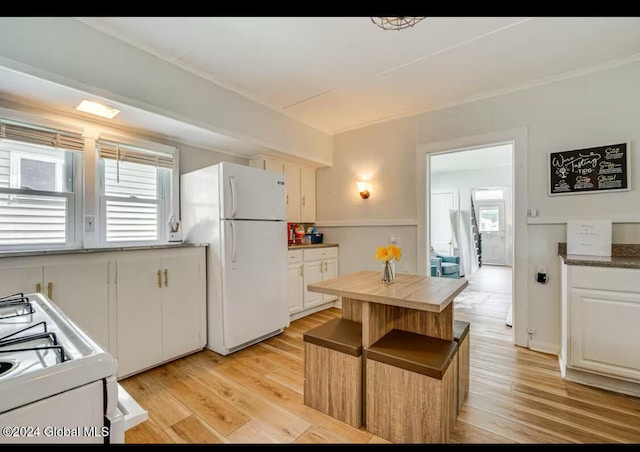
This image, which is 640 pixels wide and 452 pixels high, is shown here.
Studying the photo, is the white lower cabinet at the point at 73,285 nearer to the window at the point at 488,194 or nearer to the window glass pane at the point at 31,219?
the window glass pane at the point at 31,219

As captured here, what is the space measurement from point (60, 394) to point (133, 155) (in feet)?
8.82

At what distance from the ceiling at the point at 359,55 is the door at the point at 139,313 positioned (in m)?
1.24

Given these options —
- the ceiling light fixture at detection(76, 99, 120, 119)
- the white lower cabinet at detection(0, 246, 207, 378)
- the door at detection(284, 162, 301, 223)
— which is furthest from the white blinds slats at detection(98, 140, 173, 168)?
the door at detection(284, 162, 301, 223)

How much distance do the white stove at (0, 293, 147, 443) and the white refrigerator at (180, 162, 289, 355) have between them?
200cm

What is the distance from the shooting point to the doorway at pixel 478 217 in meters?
5.39

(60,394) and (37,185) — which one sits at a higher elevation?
(37,185)

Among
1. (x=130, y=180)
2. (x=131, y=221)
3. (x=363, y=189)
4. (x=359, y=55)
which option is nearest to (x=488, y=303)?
(x=363, y=189)

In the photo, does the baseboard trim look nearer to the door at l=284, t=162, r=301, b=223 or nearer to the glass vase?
the glass vase

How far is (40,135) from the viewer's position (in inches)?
86.5

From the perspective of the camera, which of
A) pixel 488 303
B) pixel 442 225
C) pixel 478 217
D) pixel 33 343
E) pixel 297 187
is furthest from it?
pixel 478 217

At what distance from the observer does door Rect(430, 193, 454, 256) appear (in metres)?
6.84

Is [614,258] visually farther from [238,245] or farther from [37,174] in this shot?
[37,174]
